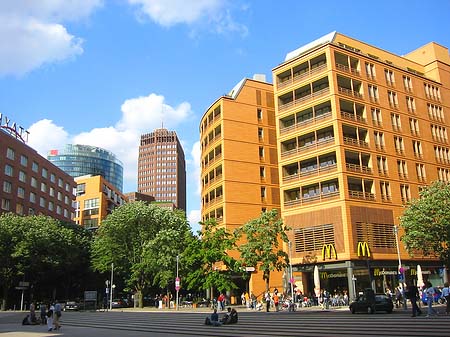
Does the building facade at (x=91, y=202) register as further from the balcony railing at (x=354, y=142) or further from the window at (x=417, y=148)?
the window at (x=417, y=148)

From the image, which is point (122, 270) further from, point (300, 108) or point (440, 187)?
point (440, 187)

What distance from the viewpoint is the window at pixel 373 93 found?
5725cm

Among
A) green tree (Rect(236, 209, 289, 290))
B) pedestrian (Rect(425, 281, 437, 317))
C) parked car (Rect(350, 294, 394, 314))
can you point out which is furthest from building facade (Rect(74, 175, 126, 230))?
pedestrian (Rect(425, 281, 437, 317))

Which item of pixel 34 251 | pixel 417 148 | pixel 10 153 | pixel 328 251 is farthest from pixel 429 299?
pixel 10 153

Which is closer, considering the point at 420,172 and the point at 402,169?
the point at 402,169

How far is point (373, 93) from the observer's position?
189 ft

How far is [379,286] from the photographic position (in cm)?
4978

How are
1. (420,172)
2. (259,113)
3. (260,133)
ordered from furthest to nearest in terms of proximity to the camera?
(259,113) → (260,133) → (420,172)

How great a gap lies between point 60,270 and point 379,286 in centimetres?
4322

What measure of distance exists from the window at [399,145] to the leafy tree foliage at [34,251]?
4609 cm

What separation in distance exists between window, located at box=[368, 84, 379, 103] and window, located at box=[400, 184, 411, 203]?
1129 cm

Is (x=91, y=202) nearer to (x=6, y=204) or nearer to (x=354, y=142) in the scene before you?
(x=6, y=204)

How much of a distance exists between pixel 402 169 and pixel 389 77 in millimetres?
12708

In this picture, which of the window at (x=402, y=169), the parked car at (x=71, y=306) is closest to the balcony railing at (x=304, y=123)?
the window at (x=402, y=169)
